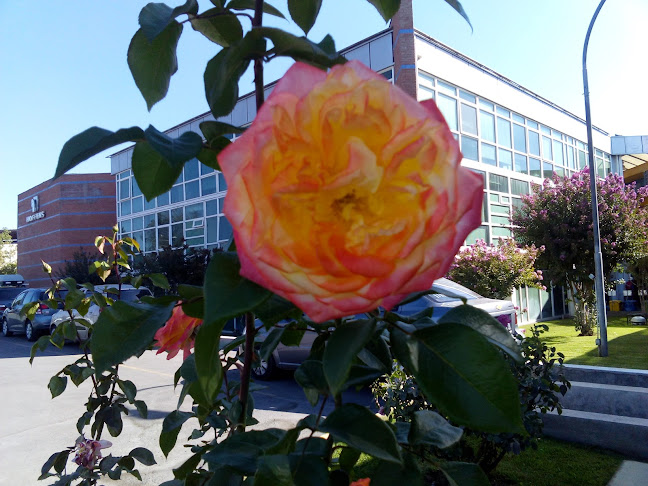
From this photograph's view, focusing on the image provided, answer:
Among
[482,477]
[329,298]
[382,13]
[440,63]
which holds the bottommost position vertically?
[482,477]

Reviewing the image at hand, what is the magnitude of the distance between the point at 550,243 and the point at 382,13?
16539 mm

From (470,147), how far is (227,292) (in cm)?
1837

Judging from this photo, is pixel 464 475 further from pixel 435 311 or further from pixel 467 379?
pixel 435 311

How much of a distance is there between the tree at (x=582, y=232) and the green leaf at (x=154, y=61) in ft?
53.0

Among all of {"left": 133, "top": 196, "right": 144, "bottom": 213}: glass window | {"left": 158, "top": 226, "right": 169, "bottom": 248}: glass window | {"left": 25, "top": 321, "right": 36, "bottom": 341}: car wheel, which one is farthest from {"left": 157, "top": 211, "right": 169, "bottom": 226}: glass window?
{"left": 25, "top": 321, "right": 36, "bottom": 341}: car wheel

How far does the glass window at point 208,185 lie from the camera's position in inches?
880

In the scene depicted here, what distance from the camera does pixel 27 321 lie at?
18.5 meters

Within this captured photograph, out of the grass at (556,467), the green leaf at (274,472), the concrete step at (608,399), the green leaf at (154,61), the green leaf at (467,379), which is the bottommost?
the grass at (556,467)

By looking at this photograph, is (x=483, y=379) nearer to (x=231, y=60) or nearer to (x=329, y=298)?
(x=329, y=298)

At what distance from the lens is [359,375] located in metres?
0.72

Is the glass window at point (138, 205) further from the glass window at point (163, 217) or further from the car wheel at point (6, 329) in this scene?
the car wheel at point (6, 329)

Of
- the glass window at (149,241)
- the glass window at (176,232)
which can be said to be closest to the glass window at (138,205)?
the glass window at (149,241)

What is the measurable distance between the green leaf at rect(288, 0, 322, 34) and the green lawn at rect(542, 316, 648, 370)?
8.91m

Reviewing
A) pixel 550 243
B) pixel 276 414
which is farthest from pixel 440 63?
pixel 276 414
